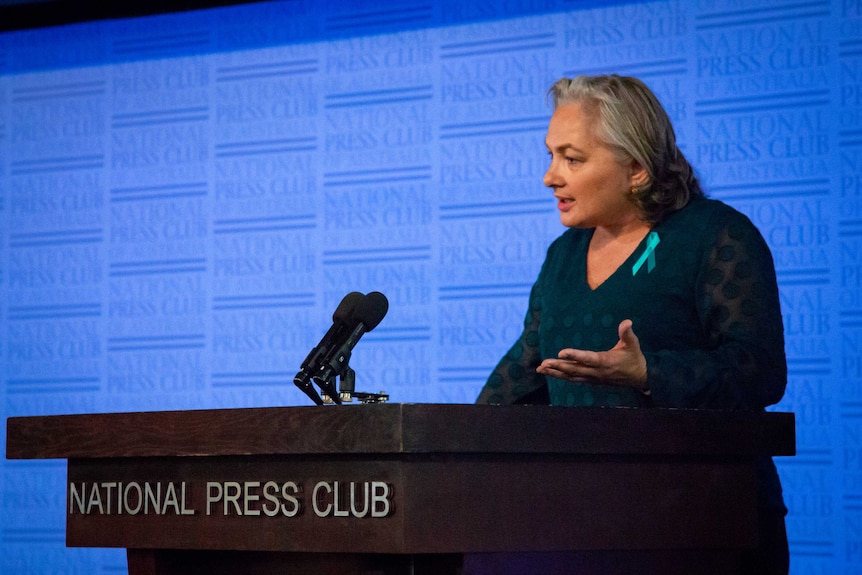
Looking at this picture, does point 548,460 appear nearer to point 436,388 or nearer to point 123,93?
point 436,388

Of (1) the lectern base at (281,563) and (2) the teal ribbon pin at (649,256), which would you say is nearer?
(1) the lectern base at (281,563)

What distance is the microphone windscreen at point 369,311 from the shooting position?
1698 mm

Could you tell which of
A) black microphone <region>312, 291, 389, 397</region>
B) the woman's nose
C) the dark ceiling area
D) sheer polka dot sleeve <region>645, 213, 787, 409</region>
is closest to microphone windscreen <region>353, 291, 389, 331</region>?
black microphone <region>312, 291, 389, 397</region>

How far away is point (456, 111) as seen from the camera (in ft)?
12.3

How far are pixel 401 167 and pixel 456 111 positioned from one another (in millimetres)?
246

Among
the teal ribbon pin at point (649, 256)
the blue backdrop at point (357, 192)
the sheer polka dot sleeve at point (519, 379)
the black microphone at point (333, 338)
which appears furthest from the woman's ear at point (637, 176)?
the blue backdrop at point (357, 192)

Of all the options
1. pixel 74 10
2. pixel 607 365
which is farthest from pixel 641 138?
pixel 74 10

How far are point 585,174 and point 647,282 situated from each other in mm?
229

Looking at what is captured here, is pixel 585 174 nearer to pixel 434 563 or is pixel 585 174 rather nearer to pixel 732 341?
pixel 732 341

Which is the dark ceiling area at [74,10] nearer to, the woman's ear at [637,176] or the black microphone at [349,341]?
the woman's ear at [637,176]

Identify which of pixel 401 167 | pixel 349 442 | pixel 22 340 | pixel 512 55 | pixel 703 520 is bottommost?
pixel 703 520

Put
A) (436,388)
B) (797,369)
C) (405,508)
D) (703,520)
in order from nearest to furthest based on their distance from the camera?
(405,508) → (703,520) → (797,369) → (436,388)

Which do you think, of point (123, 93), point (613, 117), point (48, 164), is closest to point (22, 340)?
point (48, 164)

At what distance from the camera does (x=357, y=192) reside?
152 inches
